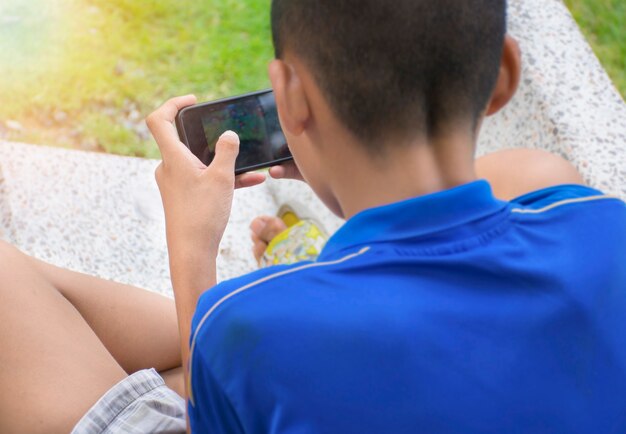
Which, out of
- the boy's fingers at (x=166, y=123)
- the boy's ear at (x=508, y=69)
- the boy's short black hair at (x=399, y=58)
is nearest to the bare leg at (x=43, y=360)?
the boy's fingers at (x=166, y=123)

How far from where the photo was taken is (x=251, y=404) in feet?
2.60

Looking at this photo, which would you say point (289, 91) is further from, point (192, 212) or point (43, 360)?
point (43, 360)

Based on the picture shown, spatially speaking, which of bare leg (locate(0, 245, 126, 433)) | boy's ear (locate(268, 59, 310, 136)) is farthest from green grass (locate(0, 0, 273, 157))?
boy's ear (locate(268, 59, 310, 136))

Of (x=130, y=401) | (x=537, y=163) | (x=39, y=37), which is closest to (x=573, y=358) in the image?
(x=537, y=163)

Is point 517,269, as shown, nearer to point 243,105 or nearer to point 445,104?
point 445,104

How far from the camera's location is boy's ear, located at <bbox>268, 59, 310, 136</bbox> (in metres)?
0.85

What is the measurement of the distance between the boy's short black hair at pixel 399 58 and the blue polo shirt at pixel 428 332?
0.09m

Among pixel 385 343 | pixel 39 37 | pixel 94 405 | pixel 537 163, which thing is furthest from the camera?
pixel 39 37

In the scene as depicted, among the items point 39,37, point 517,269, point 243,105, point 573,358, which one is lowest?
point 573,358

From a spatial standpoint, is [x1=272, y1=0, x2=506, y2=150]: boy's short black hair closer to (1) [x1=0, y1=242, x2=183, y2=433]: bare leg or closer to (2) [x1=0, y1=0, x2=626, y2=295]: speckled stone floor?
(1) [x1=0, y1=242, x2=183, y2=433]: bare leg

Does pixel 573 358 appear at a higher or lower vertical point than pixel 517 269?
lower

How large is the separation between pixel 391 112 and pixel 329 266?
0.18 m

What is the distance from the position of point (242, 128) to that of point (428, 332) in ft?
2.52

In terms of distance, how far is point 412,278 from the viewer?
29.9 inches
